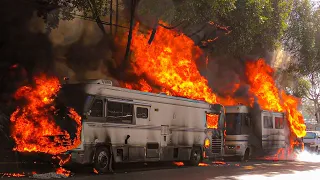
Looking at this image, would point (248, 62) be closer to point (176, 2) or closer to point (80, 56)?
point (176, 2)

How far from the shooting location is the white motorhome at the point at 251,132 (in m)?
24.4

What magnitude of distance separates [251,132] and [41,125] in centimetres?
1435

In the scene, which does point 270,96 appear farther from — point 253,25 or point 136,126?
point 136,126

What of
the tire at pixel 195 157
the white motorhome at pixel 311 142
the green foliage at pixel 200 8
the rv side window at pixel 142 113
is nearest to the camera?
the rv side window at pixel 142 113

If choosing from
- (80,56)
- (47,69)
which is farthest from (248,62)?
(47,69)

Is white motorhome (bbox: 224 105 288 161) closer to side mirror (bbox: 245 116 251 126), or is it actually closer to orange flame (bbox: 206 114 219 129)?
side mirror (bbox: 245 116 251 126)

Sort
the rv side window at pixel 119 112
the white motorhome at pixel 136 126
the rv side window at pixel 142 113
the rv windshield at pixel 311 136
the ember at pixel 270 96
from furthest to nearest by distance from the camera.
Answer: the rv windshield at pixel 311 136 < the ember at pixel 270 96 < the rv side window at pixel 142 113 < the rv side window at pixel 119 112 < the white motorhome at pixel 136 126

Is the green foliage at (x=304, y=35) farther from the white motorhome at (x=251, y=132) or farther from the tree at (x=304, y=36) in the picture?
the white motorhome at (x=251, y=132)

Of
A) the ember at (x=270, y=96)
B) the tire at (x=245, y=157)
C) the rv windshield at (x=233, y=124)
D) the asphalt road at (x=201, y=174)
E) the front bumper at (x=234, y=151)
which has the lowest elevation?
the asphalt road at (x=201, y=174)

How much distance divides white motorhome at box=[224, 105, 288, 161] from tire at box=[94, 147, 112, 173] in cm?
1025

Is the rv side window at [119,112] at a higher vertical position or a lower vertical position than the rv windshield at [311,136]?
higher

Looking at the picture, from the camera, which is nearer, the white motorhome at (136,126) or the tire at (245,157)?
the white motorhome at (136,126)

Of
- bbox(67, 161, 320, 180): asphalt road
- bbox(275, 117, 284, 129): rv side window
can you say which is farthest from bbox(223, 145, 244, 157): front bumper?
bbox(67, 161, 320, 180): asphalt road

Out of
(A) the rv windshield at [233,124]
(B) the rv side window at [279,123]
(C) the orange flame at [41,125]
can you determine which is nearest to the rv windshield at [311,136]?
(B) the rv side window at [279,123]
